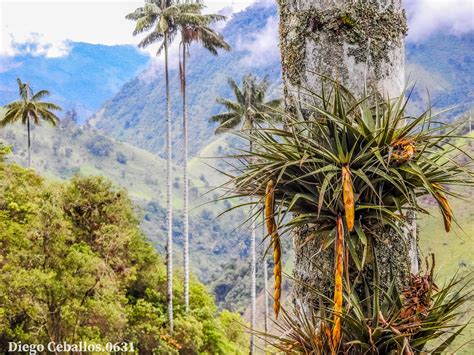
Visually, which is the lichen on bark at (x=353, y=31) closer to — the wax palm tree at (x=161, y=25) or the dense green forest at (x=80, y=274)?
the dense green forest at (x=80, y=274)

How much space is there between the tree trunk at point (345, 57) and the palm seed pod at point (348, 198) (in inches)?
16.0

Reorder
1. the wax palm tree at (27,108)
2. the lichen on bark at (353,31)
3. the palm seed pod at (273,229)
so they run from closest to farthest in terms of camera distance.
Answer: the palm seed pod at (273,229) < the lichen on bark at (353,31) < the wax palm tree at (27,108)

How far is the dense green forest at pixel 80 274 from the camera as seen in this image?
2272cm

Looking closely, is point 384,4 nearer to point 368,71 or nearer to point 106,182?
point 368,71

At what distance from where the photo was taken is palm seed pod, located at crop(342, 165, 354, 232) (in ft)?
8.86

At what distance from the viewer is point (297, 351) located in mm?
3209

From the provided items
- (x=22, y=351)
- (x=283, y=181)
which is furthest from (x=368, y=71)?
(x=22, y=351)

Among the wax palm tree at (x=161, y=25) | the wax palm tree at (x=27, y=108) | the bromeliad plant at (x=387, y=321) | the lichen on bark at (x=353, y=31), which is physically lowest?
the bromeliad plant at (x=387, y=321)

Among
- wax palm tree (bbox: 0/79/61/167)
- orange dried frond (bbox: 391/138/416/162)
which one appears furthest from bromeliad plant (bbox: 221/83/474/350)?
wax palm tree (bbox: 0/79/61/167)

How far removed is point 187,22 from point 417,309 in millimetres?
33712

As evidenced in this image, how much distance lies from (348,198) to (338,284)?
448 mm

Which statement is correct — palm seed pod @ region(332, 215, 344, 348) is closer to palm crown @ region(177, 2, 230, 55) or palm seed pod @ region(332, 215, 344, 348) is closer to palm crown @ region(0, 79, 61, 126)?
palm crown @ region(177, 2, 230, 55)

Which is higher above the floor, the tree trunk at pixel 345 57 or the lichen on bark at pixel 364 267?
the tree trunk at pixel 345 57

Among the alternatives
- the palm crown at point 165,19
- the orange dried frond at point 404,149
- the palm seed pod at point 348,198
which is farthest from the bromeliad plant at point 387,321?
the palm crown at point 165,19
